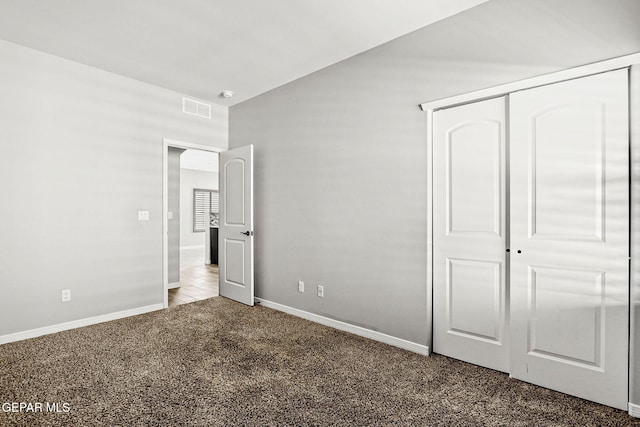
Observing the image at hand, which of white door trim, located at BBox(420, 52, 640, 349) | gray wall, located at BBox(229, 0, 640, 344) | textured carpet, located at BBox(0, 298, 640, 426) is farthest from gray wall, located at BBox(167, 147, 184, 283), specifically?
white door trim, located at BBox(420, 52, 640, 349)

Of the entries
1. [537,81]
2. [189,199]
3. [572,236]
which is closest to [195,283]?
[572,236]

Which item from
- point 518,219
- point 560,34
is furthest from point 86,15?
point 518,219

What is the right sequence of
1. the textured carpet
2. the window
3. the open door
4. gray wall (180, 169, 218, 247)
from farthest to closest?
the window, gray wall (180, 169, 218, 247), the open door, the textured carpet

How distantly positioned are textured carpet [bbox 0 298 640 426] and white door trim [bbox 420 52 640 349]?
0.62 metres

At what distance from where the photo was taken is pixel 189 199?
10.9m

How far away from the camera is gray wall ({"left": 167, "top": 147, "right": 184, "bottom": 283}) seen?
5.30m

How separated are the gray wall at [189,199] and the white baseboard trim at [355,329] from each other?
24.4 feet

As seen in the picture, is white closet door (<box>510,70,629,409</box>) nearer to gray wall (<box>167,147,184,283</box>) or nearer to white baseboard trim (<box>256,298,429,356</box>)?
white baseboard trim (<box>256,298,429,356</box>)

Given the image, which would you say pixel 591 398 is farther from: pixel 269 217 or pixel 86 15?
pixel 86 15

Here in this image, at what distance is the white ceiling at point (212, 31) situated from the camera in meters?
2.51

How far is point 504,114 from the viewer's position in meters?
2.45

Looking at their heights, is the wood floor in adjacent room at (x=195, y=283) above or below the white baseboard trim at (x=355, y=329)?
below

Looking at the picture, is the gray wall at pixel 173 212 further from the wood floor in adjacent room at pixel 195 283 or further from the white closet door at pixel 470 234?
the white closet door at pixel 470 234

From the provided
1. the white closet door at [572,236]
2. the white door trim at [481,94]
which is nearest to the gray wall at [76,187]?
the white door trim at [481,94]
